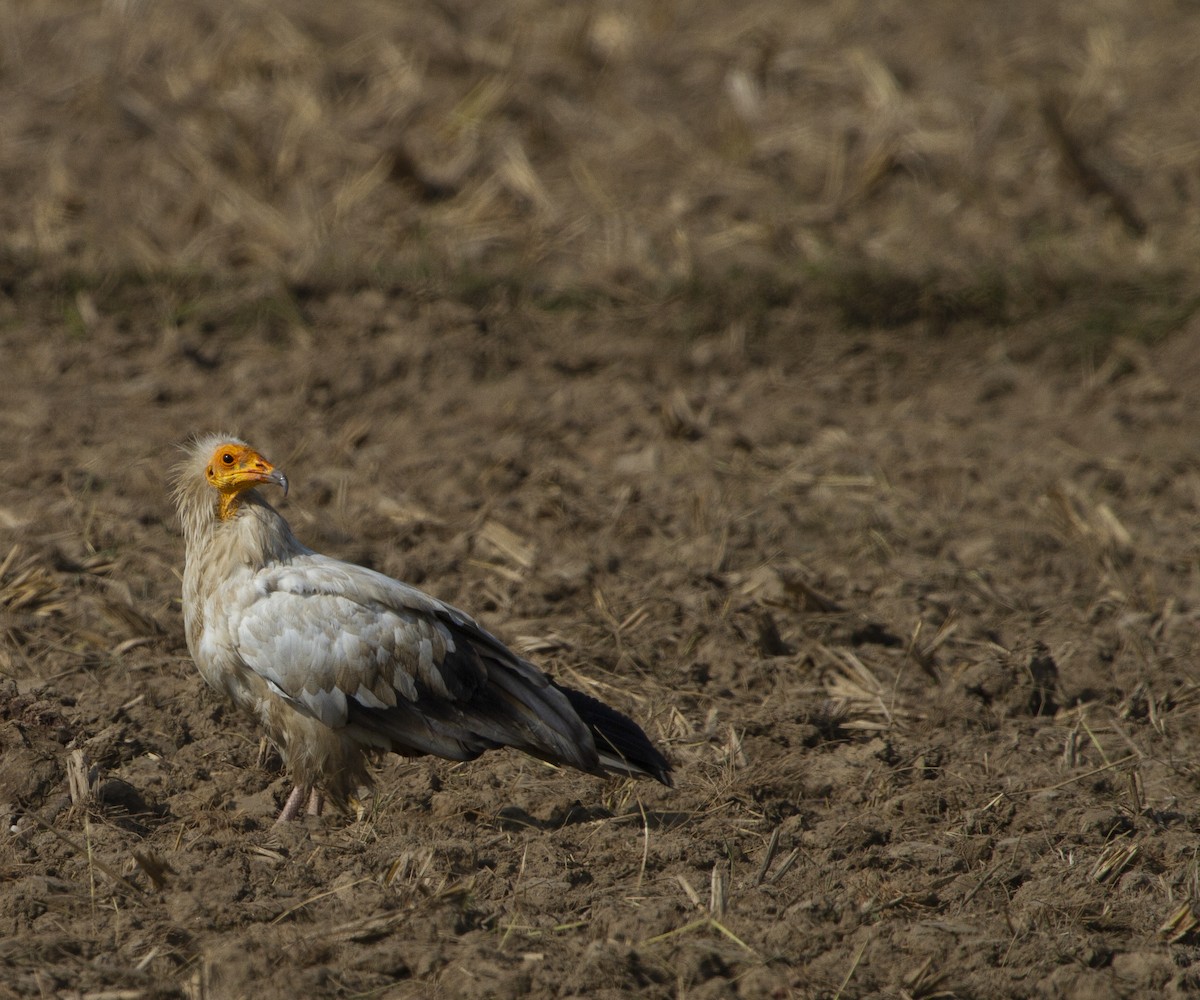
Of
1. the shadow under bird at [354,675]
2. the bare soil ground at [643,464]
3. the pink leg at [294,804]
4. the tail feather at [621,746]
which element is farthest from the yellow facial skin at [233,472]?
the tail feather at [621,746]

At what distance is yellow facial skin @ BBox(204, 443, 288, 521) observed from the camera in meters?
6.09

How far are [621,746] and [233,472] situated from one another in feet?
6.11

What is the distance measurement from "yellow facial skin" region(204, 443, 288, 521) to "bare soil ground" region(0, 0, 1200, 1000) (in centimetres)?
97

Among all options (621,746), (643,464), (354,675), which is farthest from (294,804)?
(643,464)

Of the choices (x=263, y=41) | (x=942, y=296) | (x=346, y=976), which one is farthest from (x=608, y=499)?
(x=263, y=41)

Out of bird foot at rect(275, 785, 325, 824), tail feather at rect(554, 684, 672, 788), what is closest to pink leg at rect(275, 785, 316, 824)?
bird foot at rect(275, 785, 325, 824)

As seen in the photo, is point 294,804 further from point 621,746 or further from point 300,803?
point 621,746

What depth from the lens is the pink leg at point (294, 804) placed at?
5914 mm

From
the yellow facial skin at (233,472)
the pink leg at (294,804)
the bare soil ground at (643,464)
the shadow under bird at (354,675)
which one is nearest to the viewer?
the bare soil ground at (643,464)

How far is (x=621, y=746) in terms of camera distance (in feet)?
19.5

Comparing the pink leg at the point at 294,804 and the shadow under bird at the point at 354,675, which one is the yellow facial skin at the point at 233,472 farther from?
the pink leg at the point at 294,804

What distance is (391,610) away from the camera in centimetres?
591

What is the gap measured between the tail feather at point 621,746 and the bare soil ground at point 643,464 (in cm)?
21

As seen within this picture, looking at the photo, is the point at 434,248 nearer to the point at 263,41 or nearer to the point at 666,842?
the point at 263,41
